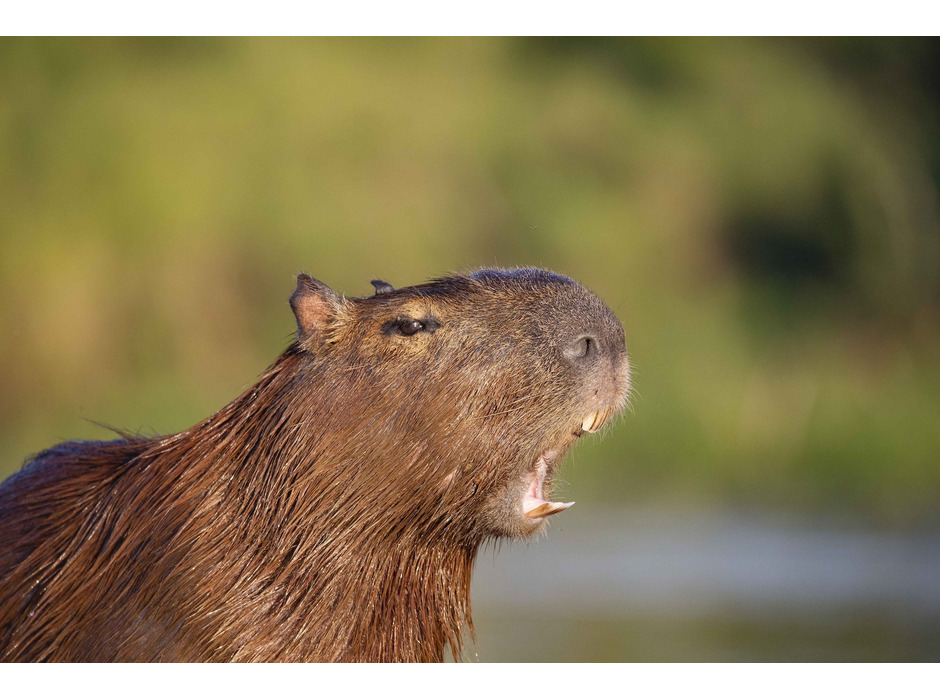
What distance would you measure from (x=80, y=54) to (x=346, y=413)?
7.92 m

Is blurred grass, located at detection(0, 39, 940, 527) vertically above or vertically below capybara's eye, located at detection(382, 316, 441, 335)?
above

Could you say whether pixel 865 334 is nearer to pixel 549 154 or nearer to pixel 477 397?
pixel 549 154

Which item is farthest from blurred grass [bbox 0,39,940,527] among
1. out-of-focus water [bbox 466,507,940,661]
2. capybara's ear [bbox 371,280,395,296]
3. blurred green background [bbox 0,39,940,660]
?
capybara's ear [bbox 371,280,395,296]

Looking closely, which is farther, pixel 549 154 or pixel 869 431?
pixel 549 154

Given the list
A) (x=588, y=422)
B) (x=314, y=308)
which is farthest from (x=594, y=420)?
(x=314, y=308)

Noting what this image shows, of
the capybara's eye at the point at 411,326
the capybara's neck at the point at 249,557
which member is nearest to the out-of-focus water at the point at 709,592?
the capybara's neck at the point at 249,557

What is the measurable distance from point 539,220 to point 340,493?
26.1 ft

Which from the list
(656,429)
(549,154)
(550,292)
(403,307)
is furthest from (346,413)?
(549,154)

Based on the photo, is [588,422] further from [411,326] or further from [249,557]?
[249,557]

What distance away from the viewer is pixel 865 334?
10906 mm

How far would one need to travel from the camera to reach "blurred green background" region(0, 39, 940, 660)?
9.97 meters

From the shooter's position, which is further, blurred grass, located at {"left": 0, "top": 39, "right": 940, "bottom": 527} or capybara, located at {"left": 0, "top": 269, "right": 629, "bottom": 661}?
blurred grass, located at {"left": 0, "top": 39, "right": 940, "bottom": 527}

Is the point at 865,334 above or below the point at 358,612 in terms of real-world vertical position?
above

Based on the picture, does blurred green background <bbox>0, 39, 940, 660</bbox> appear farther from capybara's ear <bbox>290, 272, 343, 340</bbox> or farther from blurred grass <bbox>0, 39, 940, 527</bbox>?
capybara's ear <bbox>290, 272, 343, 340</bbox>
